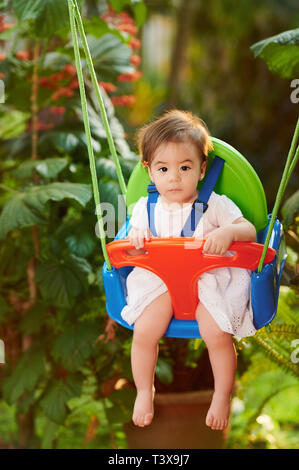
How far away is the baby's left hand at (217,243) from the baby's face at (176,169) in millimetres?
95

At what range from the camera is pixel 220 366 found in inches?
33.4

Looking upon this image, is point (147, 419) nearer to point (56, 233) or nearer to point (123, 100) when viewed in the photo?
point (56, 233)

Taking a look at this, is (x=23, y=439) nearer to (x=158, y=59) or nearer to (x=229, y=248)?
(x=229, y=248)

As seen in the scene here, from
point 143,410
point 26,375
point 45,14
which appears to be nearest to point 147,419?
point 143,410

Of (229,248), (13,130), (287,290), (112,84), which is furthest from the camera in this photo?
(13,130)

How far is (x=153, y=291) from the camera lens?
2.93ft

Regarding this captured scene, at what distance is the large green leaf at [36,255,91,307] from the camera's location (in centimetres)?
134

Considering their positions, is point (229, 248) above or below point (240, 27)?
below

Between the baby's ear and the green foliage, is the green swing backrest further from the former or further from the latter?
the green foliage

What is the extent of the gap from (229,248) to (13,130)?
1230 millimetres

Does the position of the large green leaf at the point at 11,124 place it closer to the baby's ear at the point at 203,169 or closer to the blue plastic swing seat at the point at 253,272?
the blue plastic swing seat at the point at 253,272

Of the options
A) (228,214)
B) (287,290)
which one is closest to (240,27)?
(287,290)
